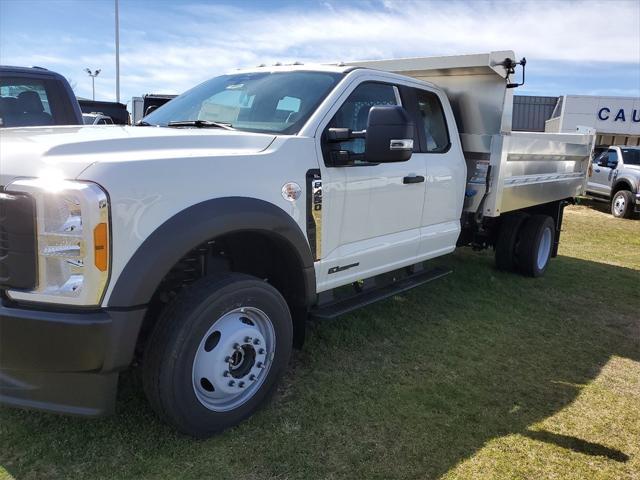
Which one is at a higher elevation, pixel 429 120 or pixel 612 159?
pixel 429 120

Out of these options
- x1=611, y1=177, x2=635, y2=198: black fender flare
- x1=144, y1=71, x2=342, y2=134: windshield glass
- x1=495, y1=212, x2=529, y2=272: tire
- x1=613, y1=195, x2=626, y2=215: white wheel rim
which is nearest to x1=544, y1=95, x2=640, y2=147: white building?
x1=611, y1=177, x2=635, y2=198: black fender flare

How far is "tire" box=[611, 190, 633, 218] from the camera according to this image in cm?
1337

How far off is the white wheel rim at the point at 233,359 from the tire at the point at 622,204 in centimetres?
1292

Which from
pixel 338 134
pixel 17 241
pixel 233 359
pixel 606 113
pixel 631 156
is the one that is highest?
pixel 606 113

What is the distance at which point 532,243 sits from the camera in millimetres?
6668

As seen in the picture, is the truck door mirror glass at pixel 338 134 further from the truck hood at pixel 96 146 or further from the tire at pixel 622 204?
the tire at pixel 622 204

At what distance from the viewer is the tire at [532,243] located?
6668mm

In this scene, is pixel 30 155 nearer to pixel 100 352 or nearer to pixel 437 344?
pixel 100 352

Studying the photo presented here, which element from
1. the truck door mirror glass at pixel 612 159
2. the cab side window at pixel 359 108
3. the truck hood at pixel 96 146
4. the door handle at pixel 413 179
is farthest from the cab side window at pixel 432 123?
the truck door mirror glass at pixel 612 159

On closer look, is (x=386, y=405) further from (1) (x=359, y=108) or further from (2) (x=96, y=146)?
(2) (x=96, y=146)

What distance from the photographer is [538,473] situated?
2816mm

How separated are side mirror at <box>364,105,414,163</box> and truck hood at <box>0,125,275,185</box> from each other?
0.59 meters

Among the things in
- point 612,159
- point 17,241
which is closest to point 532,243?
point 17,241

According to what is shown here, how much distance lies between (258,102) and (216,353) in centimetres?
179
